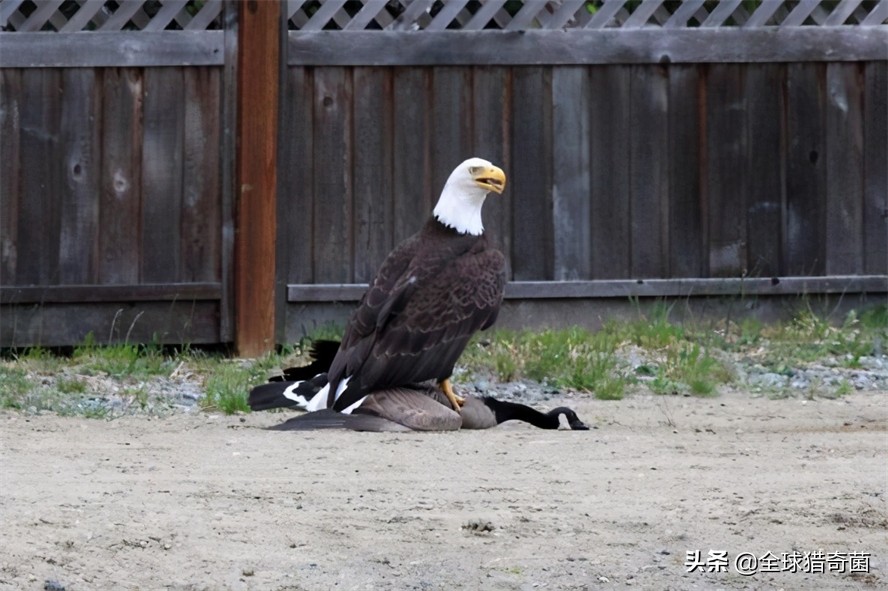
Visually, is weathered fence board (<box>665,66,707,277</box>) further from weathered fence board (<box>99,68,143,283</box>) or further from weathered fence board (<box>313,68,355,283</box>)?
weathered fence board (<box>99,68,143,283</box>)

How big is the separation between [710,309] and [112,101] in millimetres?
3680

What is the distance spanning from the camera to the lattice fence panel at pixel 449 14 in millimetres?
8500

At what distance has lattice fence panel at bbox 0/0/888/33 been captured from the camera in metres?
8.50

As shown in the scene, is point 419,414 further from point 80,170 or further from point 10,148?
point 10,148

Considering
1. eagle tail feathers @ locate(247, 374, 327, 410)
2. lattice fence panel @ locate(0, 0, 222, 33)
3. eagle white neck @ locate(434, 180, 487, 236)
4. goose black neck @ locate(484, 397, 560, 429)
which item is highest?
lattice fence panel @ locate(0, 0, 222, 33)

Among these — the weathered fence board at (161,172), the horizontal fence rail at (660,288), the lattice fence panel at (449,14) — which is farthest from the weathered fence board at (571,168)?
the weathered fence board at (161,172)

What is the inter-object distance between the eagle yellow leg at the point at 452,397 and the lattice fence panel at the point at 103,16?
9.35 feet

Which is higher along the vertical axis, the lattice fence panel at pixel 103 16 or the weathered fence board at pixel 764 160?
the lattice fence panel at pixel 103 16

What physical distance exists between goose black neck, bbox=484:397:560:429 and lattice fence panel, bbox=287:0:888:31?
284 centimetres

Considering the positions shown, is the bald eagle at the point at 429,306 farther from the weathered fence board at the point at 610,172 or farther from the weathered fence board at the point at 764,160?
the weathered fence board at the point at 764,160

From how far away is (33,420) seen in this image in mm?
6672

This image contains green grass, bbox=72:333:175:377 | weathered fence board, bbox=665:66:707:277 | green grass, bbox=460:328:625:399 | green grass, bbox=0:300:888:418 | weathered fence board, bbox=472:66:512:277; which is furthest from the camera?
weathered fence board, bbox=665:66:707:277

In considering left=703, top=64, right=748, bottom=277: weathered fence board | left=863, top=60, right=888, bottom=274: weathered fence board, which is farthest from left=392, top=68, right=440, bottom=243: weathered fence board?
left=863, top=60, right=888, bottom=274: weathered fence board

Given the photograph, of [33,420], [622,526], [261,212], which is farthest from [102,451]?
[261,212]
